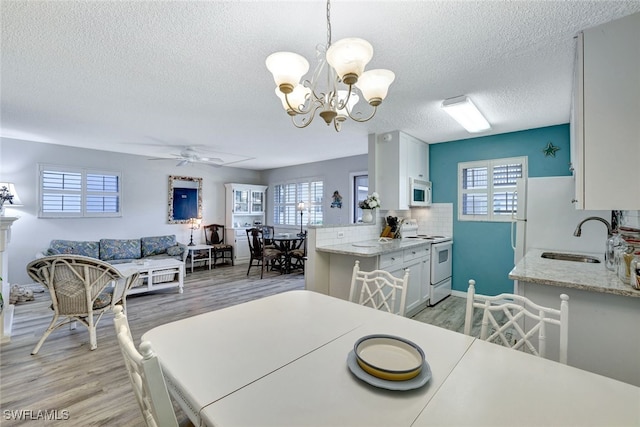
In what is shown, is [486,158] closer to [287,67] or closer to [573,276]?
[573,276]

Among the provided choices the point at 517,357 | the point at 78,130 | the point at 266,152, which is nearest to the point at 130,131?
the point at 78,130

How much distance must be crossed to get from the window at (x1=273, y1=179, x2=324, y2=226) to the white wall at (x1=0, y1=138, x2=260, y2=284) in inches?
52.8

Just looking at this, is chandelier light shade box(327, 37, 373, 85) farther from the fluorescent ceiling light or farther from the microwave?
the microwave

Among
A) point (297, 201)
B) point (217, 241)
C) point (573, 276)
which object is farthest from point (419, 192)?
point (217, 241)

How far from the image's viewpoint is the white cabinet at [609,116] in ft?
5.06

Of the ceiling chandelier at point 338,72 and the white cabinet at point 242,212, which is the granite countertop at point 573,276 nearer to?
the ceiling chandelier at point 338,72

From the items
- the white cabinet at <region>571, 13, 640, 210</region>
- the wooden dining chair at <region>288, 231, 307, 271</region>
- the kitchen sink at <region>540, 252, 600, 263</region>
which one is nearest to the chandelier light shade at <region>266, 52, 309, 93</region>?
the white cabinet at <region>571, 13, 640, 210</region>

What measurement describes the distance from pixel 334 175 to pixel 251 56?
14.3 ft

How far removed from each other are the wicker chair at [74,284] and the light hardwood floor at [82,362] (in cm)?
18

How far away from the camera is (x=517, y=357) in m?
1.06

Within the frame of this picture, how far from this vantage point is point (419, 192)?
14.1 feet

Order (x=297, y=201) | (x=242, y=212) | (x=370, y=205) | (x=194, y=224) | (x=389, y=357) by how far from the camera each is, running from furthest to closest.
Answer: (x=242, y=212)
(x=297, y=201)
(x=194, y=224)
(x=370, y=205)
(x=389, y=357)

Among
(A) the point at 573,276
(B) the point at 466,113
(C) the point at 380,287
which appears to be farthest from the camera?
(B) the point at 466,113

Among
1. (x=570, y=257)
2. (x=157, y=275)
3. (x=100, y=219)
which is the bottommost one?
(x=157, y=275)
